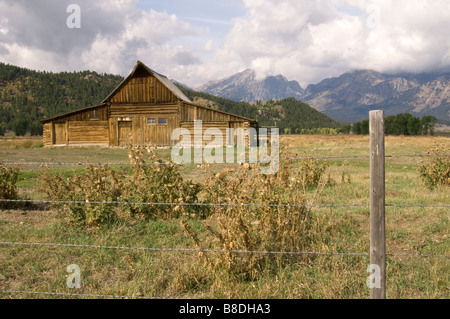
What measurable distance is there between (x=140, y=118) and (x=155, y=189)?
27.1 metres

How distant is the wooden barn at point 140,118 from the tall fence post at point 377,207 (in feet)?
91.6

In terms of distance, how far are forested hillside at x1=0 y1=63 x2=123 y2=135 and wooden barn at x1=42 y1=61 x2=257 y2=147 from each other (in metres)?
93.9

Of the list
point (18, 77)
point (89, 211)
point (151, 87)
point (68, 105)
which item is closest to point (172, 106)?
point (151, 87)

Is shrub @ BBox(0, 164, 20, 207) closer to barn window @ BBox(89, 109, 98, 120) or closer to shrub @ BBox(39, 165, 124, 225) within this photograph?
shrub @ BBox(39, 165, 124, 225)

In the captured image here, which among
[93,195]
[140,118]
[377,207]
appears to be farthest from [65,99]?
[377,207]

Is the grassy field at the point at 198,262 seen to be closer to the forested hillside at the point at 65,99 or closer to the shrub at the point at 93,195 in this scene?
the shrub at the point at 93,195

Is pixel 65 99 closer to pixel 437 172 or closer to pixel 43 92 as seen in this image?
pixel 43 92

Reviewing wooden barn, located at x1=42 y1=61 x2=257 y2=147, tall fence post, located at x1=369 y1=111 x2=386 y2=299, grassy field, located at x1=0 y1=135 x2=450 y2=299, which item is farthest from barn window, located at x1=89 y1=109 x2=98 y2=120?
tall fence post, located at x1=369 y1=111 x2=386 y2=299

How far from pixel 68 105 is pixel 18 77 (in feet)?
115

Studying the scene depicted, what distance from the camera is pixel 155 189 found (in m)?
6.89

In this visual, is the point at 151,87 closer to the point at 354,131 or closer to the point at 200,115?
the point at 200,115

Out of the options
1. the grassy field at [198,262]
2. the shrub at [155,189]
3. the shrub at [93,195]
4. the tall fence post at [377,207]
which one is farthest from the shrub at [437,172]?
the shrub at [93,195]

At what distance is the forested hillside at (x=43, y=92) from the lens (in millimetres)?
123881
